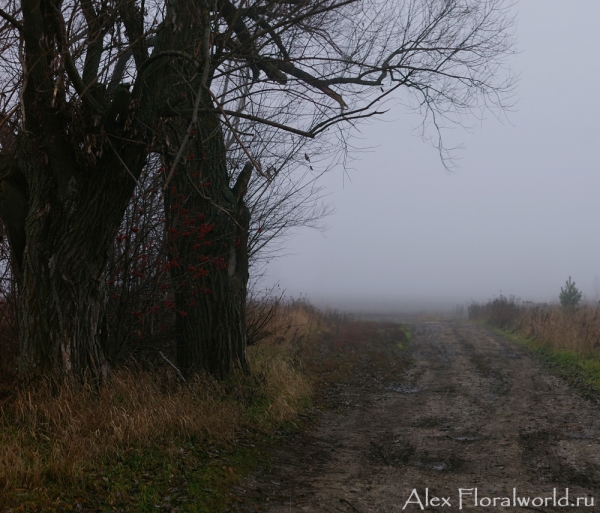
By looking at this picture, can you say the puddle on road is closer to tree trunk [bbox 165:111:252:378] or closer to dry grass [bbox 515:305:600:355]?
tree trunk [bbox 165:111:252:378]

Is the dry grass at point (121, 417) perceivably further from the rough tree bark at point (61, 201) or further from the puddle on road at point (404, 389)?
the puddle on road at point (404, 389)

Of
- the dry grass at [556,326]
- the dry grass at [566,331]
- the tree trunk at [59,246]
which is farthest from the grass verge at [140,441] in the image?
the dry grass at [556,326]

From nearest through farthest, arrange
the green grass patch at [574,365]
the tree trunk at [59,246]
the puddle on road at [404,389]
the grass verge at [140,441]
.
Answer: the grass verge at [140,441] → the tree trunk at [59,246] → the green grass patch at [574,365] → the puddle on road at [404,389]

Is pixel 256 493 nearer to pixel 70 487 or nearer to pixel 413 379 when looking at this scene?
pixel 70 487

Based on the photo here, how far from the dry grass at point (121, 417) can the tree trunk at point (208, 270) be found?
538 mm

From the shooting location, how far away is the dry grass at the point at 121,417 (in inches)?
176

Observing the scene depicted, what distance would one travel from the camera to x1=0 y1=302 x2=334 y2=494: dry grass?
446 centimetres

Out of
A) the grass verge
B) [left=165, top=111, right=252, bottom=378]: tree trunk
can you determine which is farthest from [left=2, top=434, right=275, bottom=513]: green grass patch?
[left=165, top=111, right=252, bottom=378]: tree trunk

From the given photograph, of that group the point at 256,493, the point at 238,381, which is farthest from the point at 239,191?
the point at 256,493

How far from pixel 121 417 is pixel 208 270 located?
3178 mm

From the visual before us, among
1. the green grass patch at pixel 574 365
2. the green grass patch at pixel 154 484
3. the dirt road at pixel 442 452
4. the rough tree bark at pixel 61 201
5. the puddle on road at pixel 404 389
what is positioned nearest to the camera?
the green grass patch at pixel 154 484

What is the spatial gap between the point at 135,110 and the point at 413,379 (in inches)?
323

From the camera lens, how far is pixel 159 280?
26.4ft

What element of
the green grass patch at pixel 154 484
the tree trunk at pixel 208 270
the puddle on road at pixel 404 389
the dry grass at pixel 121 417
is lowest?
the puddle on road at pixel 404 389
